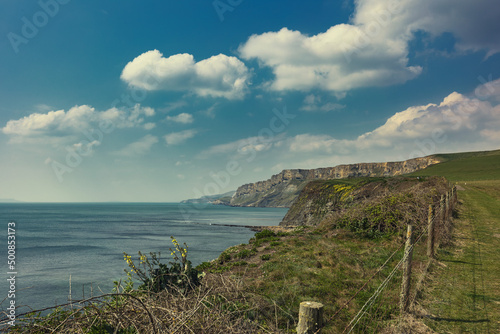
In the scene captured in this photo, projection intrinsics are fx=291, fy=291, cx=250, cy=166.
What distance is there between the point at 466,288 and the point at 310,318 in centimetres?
796

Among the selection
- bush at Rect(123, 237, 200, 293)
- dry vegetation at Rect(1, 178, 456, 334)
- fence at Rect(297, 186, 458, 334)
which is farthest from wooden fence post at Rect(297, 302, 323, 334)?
bush at Rect(123, 237, 200, 293)

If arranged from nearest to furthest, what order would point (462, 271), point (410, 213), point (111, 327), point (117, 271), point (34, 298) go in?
1. point (111, 327)
2. point (462, 271)
3. point (410, 213)
4. point (34, 298)
5. point (117, 271)

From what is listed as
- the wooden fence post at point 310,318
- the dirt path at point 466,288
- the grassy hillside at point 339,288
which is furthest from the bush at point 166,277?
the dirt path at point 466,288

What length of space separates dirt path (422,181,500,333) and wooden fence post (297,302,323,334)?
4.85m

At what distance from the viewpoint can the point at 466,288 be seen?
849cm

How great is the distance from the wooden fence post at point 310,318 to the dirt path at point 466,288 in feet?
15.9

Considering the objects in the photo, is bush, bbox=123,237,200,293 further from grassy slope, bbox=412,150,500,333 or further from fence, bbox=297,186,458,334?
grassy slope, bbox=412,150,500,333

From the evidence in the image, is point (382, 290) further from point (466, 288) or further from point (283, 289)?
point (283, 289)

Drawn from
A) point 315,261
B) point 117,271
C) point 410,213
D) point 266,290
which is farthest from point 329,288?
point 117,271

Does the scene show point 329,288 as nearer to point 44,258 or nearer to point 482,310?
point 482,310

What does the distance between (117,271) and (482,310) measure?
31.9 metres

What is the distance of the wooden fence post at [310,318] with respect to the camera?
126 inches

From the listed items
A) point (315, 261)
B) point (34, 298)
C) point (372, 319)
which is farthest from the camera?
point (34, 298)

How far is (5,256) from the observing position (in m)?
41.5
